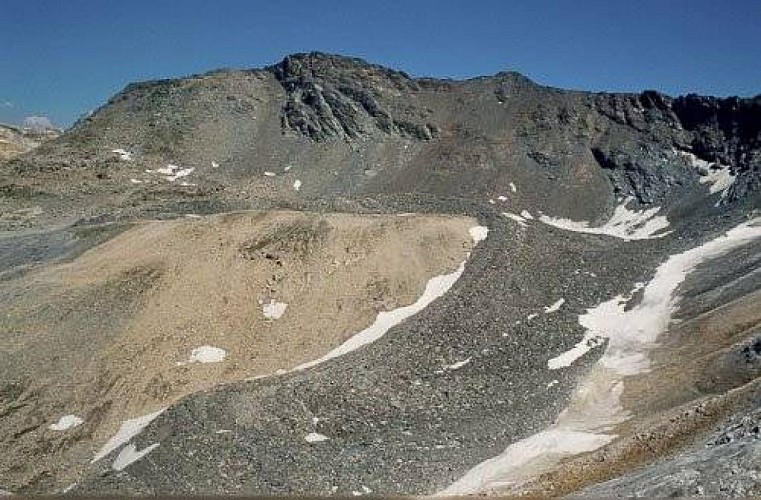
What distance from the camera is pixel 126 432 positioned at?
37.1m

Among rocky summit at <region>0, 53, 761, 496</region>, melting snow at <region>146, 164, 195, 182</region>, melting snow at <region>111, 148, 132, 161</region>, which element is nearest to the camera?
rocky summit at <region>0, 53, 761, 496</region>

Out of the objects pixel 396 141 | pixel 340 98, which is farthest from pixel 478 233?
pixel 340 98

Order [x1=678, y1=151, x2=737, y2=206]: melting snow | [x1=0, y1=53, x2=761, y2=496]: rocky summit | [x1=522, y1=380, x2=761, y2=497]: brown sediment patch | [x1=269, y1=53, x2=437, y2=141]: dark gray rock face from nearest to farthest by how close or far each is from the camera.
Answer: [x1=522, y1=380, x2=761, y2=497]: brown sediment patch → [x1=0, y1=53, x2=761, y2=496]: rocky summit → [x1=678, y1=151, x2=737, y2=206]: melting snow → [x1=269, y1=53, x2=437, y2=141]: dark gray rock face

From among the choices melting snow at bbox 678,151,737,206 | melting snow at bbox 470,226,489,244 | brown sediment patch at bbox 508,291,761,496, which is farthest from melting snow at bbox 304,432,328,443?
melting snow at bbox 678,151,737,206

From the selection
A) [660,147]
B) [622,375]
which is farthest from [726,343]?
[660,147]

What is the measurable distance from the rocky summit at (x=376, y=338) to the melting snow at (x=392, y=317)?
7.3 inches

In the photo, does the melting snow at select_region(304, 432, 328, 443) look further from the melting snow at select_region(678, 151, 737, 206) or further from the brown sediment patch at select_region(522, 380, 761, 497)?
the melting snow at select_region(678, 151, 737, 206)

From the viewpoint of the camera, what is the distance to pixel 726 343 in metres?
38.6

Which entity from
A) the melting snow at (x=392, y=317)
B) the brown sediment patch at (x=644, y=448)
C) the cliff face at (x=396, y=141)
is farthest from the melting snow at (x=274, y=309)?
the cliff face at (x=396, y=141)

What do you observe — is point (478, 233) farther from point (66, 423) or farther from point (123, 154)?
point (123, 154)

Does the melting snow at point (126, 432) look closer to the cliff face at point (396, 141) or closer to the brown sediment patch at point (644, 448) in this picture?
the brown sediment patch at point (644, 448)

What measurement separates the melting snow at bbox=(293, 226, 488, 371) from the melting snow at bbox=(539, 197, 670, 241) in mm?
29019

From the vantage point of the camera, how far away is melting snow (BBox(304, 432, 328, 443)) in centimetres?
3534

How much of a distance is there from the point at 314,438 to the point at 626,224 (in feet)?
188
